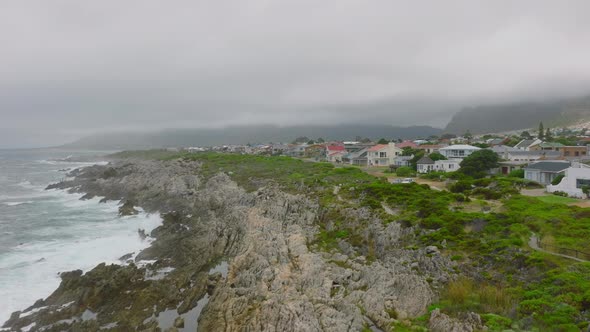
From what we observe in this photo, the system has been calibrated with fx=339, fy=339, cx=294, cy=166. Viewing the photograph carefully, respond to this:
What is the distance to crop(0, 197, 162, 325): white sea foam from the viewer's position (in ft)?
71.5

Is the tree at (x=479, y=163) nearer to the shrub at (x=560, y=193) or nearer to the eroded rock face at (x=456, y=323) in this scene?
the shrub at (x=560, y=193)

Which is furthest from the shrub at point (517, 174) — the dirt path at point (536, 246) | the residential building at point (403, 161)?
the dirt path at point (536, 246)

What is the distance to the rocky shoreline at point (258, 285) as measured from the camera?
16172mm

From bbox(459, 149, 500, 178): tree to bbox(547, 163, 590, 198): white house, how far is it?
13.2 meters

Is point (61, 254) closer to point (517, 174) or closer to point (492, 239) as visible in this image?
point (492, 239)

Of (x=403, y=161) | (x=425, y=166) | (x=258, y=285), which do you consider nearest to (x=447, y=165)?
(x=425, y=166)

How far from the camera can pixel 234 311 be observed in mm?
17094

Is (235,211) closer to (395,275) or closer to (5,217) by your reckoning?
(395,275)

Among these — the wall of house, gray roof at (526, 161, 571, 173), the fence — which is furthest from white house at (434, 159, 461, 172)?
the fence

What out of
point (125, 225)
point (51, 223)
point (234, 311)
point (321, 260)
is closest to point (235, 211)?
point (125, 225)

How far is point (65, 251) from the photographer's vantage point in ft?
94.6

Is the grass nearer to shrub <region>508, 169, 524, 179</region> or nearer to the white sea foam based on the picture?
shrub <region>508, 169, 524, 179</region>

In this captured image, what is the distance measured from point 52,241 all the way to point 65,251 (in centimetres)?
436

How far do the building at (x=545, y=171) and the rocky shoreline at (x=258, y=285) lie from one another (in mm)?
23229
